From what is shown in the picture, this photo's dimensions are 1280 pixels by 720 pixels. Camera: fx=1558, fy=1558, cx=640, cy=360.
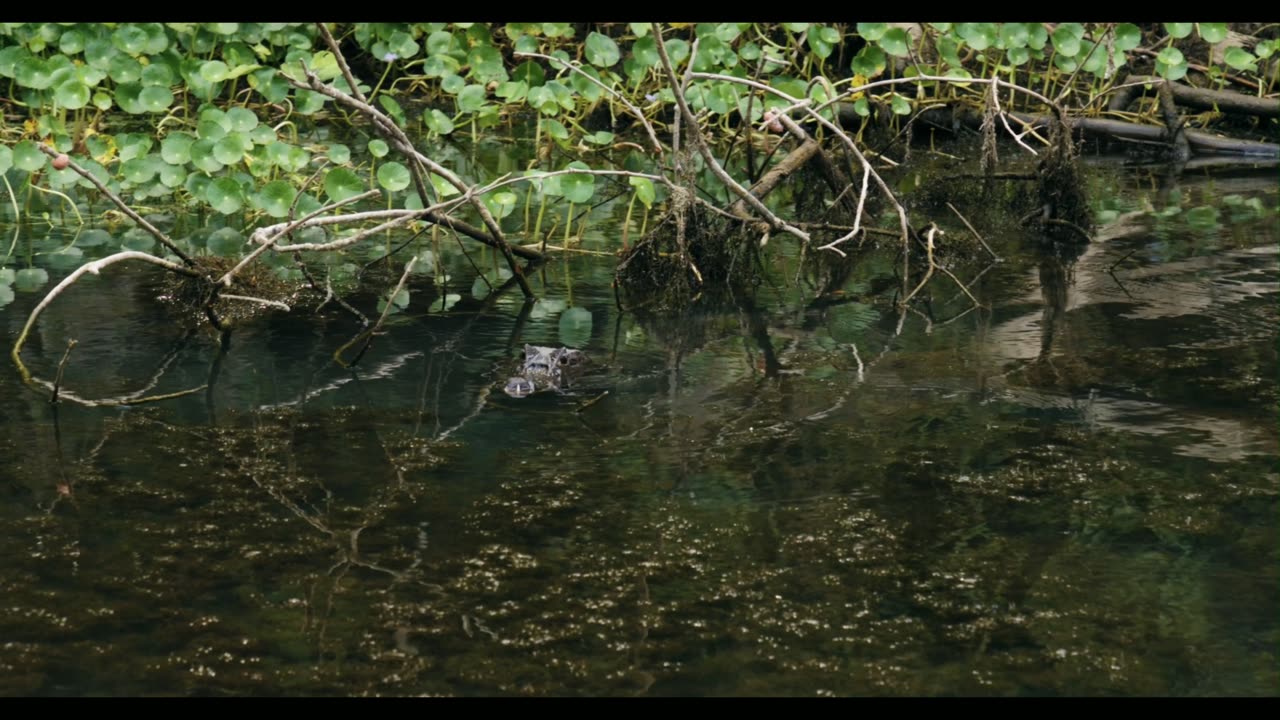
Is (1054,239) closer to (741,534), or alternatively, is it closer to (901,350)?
(901,350)

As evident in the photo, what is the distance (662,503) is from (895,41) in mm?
4513

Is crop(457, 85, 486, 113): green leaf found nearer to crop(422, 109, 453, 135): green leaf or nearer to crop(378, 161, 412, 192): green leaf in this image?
crop(422, 109, 453, 135): green leaf

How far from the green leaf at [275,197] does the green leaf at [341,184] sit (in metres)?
0.21

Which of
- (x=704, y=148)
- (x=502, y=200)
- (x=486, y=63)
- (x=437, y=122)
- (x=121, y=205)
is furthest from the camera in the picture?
(x=486, y=63)

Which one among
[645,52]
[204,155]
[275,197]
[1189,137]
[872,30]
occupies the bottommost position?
[1189,137]

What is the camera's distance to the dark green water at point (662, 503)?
9.77ft

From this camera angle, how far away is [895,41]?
7.67 meters

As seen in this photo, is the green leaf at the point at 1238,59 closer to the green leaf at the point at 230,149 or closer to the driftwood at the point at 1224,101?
the driftwood at the point at 1224,101

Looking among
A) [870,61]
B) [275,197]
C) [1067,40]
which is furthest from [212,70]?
[1067,40]

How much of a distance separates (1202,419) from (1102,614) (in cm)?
141

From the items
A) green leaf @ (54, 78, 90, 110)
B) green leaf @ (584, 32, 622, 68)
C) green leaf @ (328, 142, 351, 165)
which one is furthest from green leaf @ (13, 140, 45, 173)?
green leaf @ (584, 32, 622, 68)

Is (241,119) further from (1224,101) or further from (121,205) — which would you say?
(1224,101)

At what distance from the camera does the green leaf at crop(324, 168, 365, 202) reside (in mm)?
5844

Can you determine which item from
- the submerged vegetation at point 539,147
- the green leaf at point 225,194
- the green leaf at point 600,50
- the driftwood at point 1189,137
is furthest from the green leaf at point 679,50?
the green leaf at point 225,194
